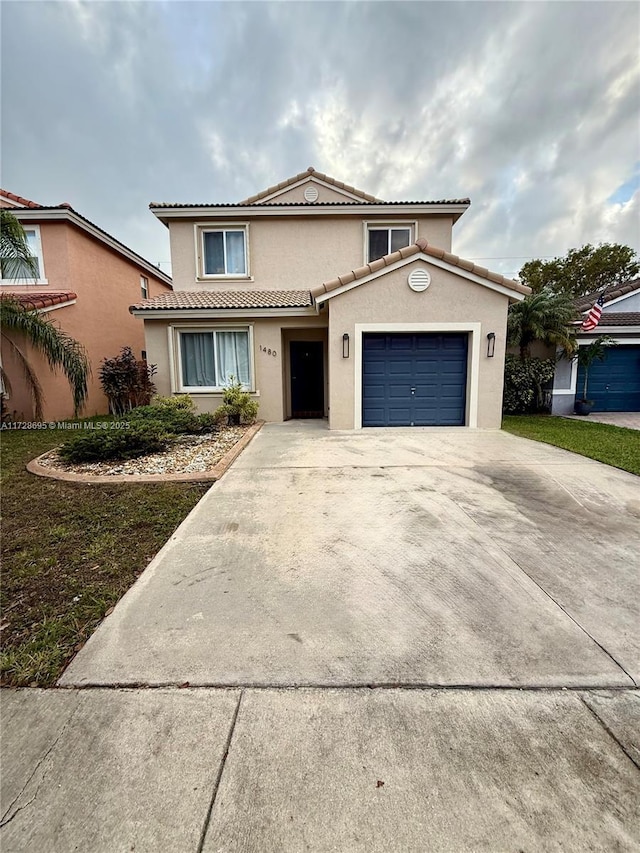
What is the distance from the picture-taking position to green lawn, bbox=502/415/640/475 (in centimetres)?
735

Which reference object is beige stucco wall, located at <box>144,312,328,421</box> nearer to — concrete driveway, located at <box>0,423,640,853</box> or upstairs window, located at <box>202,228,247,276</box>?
upstairs window, located at <box>202,228,247,276</box>

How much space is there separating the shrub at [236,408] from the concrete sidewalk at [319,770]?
29.5ft

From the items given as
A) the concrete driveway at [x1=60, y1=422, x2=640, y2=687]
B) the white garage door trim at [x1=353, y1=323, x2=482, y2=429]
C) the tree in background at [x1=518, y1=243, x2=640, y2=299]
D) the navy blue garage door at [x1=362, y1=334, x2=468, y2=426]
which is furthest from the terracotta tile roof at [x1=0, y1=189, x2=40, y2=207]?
the tree in background at [x1=518, y1=243, x2=640, y2=299]

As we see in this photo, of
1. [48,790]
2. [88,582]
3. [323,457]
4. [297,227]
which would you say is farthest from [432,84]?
[48,790]

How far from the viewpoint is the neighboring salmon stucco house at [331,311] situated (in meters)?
10.1

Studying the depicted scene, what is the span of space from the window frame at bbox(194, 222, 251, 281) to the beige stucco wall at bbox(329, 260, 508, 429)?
16.3 feet

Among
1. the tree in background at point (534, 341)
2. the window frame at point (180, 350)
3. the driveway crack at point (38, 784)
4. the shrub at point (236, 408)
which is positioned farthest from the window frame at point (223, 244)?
the driveway crack at point (38, 784)

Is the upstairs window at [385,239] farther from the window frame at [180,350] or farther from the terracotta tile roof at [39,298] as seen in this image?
the terracotta tile roof at [39,298]

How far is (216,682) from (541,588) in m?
2.59

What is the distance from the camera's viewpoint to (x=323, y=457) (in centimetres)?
750

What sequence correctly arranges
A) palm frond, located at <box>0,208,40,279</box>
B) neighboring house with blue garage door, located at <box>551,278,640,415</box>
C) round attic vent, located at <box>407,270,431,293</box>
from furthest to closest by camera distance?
1. neighboring house with blue garage door, located at <box>551,278,640,415</box>
2. round attic vent, located at <box>407,270,431,293</box>
3. palm frond, located at <box>0,208,40,279</box>

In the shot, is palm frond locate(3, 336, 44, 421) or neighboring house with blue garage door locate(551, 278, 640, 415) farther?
neighboring house with blue garage door locate(551, 278, 640, 415)

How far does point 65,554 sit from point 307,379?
10.7 m

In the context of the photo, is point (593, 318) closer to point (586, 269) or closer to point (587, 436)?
point (587, 436)
